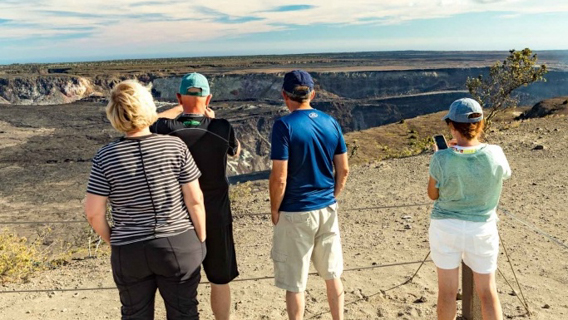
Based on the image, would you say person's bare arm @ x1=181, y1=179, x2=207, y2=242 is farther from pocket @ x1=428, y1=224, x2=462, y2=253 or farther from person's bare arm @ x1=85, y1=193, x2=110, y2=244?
pocket @ x1=428, y1=224, x2=462, y2=253

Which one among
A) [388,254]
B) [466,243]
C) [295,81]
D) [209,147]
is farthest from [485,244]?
[388,254]

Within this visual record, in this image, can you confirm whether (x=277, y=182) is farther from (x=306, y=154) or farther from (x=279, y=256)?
(x=279, y=256)

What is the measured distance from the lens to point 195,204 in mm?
2576

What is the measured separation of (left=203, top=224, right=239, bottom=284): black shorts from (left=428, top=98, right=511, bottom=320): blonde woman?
4.14ft

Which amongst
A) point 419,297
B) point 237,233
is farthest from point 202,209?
point 237,233

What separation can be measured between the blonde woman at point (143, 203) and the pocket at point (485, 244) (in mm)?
1597

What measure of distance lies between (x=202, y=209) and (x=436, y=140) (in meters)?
1.44

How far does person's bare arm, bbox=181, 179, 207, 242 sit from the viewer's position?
8.30 ft

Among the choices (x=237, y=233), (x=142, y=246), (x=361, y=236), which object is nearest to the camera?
(x=142, y=246)

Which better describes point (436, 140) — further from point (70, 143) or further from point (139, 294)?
point (70, 143)

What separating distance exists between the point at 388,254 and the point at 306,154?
340 centimetres

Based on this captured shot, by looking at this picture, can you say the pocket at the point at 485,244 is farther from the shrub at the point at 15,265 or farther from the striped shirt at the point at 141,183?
the shrub at the point at 15,265

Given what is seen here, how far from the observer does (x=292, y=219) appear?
303 cm

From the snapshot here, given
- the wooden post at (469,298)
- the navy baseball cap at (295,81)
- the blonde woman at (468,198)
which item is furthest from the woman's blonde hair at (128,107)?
the wooden post at (469,298)
